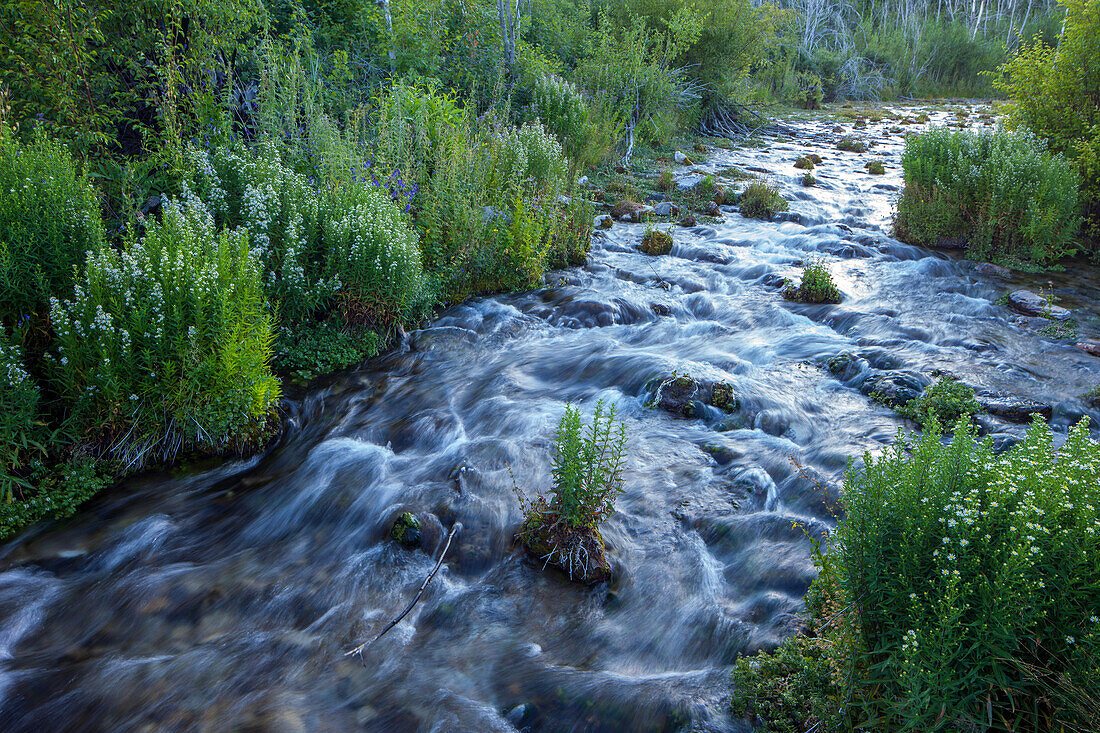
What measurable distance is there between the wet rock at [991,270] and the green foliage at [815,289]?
2503 millimetres

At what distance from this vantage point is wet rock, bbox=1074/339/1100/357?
22.6 feet

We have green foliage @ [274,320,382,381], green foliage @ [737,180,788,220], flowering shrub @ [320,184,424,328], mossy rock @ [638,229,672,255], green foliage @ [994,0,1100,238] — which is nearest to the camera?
green foliage @ [274,320,382,381]

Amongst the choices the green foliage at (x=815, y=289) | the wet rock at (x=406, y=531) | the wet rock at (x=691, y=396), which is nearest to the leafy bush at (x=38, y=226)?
the wet rock at (x=406, y=531)

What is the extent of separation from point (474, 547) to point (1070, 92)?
12.5 metres

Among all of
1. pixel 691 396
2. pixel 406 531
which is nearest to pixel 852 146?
pixel 691 396

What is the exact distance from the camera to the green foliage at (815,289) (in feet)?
28.9

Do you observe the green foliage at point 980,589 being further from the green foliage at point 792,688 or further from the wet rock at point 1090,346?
the wet rock at point 1090,346

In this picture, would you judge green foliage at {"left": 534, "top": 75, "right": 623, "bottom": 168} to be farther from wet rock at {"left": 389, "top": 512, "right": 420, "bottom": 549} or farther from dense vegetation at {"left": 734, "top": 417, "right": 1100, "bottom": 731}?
dense vegetation at {"left": 734, "top": 417, "right": 1100, "bottom": 731}

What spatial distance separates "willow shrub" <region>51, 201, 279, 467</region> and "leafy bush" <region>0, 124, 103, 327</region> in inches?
9.6

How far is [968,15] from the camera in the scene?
55.4m

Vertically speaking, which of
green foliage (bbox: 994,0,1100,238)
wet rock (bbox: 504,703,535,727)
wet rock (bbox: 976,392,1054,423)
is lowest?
wet rock (bbox: 504,703,535,727)

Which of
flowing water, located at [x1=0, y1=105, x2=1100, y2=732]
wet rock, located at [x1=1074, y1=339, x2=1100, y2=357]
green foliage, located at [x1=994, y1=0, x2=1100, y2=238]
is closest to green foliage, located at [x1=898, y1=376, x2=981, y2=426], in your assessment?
flowing water, located at [x1=0, y1=105, x2=1100, y2=732]

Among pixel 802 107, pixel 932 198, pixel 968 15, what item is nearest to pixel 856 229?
pixel 932 198

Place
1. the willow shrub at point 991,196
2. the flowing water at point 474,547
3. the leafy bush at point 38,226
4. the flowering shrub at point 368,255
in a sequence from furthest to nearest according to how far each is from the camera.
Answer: the willow shrub at point 991,196, the flowering shrub at point 368,255, the leafy bush at point 38,226, the flowing water at point 474,547
